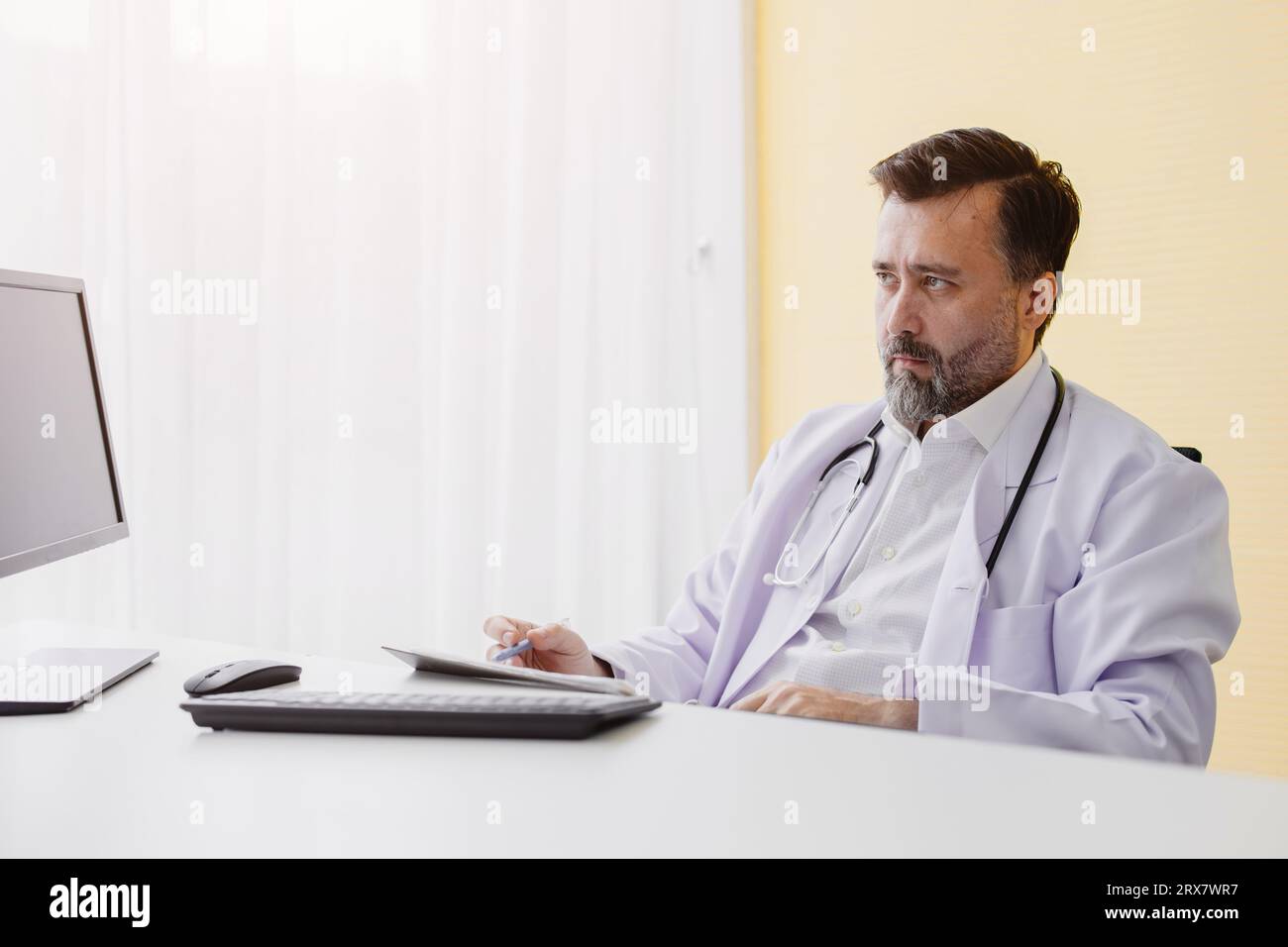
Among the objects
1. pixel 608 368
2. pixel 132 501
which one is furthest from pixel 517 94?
pixel 132 501

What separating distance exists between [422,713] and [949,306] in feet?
3.88

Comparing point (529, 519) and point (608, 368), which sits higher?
point (608, 368)

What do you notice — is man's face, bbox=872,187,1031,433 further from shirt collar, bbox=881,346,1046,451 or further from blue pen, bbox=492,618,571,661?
blue pen, bbox=492,618,571,661

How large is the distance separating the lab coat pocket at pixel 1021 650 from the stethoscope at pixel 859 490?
0.09 m

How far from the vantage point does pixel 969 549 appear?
1.57 meters

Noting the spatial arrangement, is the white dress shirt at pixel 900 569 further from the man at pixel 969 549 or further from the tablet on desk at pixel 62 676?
the tablet on desk at pixel 62 676

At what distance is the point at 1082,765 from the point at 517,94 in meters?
2.56

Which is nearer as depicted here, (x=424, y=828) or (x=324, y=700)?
(x=424, y=828)

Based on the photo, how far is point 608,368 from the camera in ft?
10.6

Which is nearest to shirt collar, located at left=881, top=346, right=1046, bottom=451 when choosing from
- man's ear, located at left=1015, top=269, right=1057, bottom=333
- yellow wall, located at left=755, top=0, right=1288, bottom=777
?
man's ear, located at left=1015, top=269, right=1057, bottom=333

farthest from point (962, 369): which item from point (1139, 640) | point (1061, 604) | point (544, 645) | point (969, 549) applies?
point (544, 645)

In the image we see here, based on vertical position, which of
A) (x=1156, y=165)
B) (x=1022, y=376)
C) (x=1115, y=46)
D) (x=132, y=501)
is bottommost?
(x=132, y=501)
